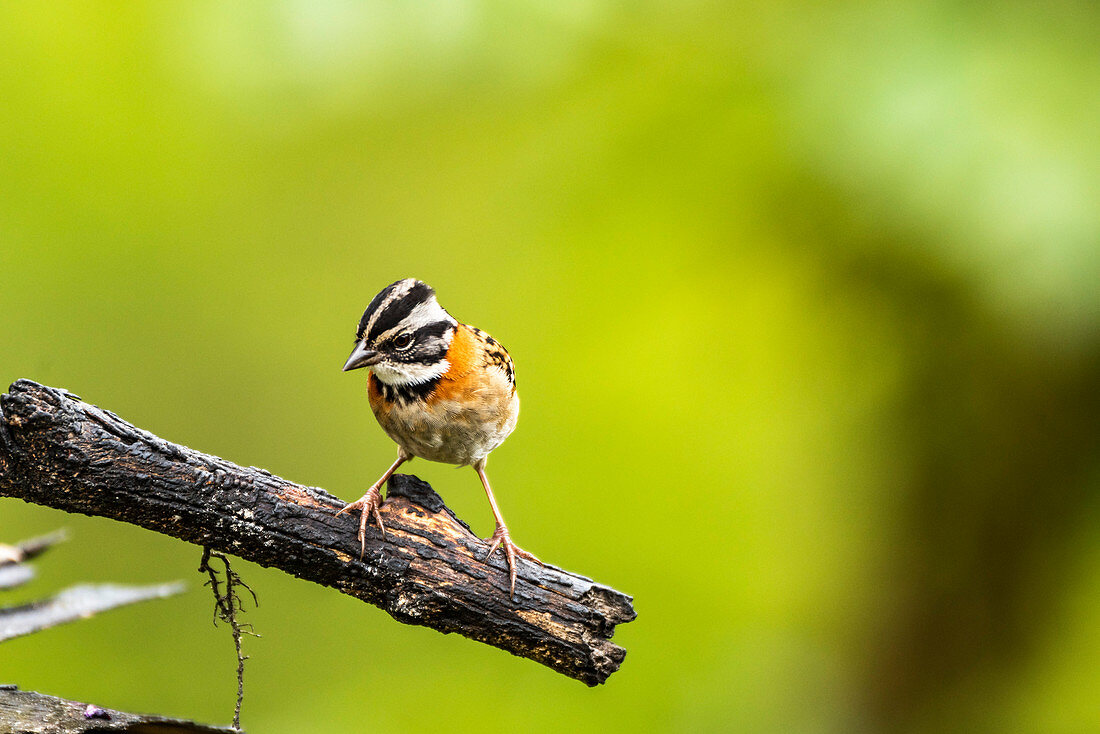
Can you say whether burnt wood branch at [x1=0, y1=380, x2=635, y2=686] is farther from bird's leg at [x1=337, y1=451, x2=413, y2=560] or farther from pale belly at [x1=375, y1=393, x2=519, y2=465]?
pale belly at [x1=375, y1=393, x2=519, y2=465]

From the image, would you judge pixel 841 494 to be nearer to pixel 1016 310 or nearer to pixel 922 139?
pixel 1016 310

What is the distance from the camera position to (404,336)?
2.03 metres

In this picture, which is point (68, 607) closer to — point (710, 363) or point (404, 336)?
point (404, 336)

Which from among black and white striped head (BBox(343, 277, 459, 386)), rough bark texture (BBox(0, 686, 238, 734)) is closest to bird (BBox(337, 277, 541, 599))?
black and white striped head (BBox(343, 277, 459, 386))

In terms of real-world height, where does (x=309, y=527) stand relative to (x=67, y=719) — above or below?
above

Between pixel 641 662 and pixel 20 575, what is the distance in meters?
3.42

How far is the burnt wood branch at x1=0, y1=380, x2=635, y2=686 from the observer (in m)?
1.22

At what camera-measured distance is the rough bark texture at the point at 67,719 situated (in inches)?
31.6

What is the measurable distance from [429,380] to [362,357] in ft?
0.73

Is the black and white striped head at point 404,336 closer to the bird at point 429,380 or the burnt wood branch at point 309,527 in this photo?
the bird at point 429,380

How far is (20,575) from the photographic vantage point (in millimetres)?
1165

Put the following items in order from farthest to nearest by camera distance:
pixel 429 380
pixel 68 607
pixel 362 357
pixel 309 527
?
pixel 429 380, pixel 362 357, pixel 309 527, pixel 68 607

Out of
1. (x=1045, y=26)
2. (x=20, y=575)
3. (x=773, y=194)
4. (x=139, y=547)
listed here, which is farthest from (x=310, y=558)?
(x=1045, y=26)

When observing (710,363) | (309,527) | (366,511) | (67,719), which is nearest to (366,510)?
(366,511)
